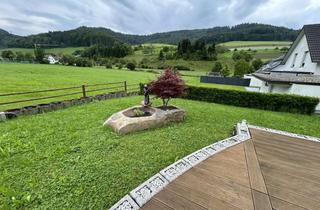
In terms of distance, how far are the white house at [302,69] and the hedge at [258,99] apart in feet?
2.65

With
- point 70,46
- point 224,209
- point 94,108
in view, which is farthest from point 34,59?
point 224,209

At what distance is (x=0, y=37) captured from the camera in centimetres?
8794

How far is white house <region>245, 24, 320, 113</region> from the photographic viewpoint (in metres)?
10.2

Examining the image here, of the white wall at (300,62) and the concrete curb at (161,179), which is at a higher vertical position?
the white wall at (300,62)

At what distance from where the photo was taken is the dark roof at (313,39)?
1232 cm

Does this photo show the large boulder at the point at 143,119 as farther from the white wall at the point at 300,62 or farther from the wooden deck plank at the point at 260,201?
the white wall at the point at 300,62

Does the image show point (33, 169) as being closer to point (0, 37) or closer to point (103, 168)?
point (103, 168)

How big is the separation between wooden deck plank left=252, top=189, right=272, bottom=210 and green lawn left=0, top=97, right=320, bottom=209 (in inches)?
69.5

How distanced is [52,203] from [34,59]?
2475 inches

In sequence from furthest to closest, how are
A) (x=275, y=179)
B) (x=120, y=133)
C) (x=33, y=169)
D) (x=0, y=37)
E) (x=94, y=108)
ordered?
(x=0, y=37), (x=94, y=108), (x=120, y=133), (x=33, y=169), (x=275, y=179)

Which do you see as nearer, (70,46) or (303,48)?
(303,48)

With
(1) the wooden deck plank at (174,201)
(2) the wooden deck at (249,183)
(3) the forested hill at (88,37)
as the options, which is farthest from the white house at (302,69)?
(3) the forested hill at (88,37)

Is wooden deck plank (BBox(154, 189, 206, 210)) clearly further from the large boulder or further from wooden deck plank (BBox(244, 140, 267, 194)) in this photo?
the large boulder

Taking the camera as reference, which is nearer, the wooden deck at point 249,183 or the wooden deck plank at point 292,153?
the wooden deck at point 249,183
